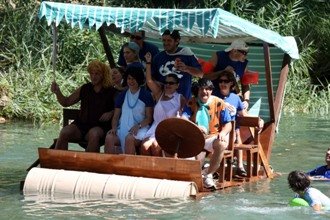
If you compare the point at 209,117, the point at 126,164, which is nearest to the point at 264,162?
the point at 209,117

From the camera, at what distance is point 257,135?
12219mm

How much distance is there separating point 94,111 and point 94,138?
40 cm

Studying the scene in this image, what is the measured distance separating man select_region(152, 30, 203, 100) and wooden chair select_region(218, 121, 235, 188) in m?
0.70

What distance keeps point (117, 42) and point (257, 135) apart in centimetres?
936

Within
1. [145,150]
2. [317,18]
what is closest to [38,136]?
[145,150]

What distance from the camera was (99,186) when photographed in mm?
10711

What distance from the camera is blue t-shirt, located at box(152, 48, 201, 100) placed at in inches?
450

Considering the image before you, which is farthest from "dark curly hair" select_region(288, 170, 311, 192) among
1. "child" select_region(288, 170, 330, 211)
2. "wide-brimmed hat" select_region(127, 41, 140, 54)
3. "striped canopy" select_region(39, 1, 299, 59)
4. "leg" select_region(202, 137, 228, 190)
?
"wide-brimmed hat" select_region(127, 41, 140, 54)

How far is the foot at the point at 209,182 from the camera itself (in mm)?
11062

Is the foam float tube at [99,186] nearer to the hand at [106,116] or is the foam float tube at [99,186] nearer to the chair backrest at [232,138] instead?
the hand at [106,116]

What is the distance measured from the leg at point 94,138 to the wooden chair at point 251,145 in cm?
164

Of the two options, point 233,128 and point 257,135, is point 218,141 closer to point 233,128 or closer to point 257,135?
point 233,128

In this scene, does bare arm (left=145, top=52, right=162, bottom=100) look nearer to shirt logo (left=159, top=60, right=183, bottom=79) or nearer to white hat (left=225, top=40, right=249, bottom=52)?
shirt logo (left=159, top=60, right=183, bottom=79)

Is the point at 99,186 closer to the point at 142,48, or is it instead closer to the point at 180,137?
the point at 180,137
